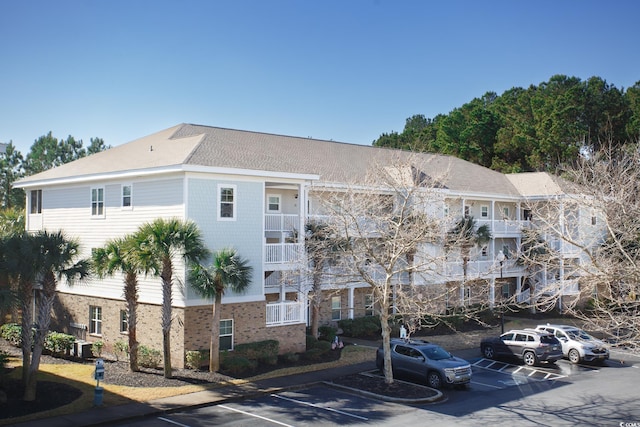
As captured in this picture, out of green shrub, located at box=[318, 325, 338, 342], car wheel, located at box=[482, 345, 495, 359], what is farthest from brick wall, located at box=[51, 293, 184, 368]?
car wheel, located at box=[482, 345, 495, 359]

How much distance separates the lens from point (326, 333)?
1131 inches

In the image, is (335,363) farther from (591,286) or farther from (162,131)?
(162,131)

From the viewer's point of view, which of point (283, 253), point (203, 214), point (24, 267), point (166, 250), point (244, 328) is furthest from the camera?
point (283, 253)

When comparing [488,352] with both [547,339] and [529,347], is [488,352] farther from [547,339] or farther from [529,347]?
[547,339]

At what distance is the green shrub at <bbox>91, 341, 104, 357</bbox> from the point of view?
25.3m

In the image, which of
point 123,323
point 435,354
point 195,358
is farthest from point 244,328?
point 435,354

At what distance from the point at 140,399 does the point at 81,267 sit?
16.0 feet

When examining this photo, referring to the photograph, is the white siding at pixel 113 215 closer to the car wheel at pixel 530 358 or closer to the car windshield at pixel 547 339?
the car wheel at pixel 530 358

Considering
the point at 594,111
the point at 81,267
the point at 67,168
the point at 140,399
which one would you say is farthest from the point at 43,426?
the point at 594,111

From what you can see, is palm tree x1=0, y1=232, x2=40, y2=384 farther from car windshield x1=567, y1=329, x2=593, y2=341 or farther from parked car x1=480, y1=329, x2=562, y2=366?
car windshield x1=567, y1=329, x2=593, y2=341

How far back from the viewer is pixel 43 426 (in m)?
16.2

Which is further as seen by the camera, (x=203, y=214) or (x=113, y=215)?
(x=113, y=215)

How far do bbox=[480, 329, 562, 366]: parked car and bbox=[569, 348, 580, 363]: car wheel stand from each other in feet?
3.91

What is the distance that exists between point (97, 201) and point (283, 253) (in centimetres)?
880
